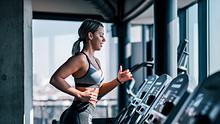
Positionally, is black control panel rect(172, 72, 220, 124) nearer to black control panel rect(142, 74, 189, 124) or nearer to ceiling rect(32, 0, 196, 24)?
black control panel rect(142, 74, 189, 124)

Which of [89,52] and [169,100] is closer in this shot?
[169,100]

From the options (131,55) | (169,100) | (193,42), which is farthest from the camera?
(131,55)

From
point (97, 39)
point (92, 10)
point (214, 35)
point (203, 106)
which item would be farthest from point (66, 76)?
point (92, 10)

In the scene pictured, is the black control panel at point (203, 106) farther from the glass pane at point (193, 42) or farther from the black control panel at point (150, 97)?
the glass pane at point (193, 42)

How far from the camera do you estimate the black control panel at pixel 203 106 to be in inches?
46.9

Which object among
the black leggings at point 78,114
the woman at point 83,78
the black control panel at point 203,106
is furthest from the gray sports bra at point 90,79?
the black control panel at point 203,106

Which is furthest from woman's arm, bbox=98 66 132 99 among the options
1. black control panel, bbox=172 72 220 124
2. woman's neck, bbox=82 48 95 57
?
black control panel, bbox=172 72 220 124

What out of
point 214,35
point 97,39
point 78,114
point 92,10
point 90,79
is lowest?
point 78,114

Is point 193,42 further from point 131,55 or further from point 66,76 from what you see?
point 66,76

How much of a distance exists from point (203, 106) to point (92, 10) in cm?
615

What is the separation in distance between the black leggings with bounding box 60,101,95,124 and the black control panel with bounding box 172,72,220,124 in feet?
3.51

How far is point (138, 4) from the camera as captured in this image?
5.96 m

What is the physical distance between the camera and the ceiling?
654 centimetres

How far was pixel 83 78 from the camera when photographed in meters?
2.49
